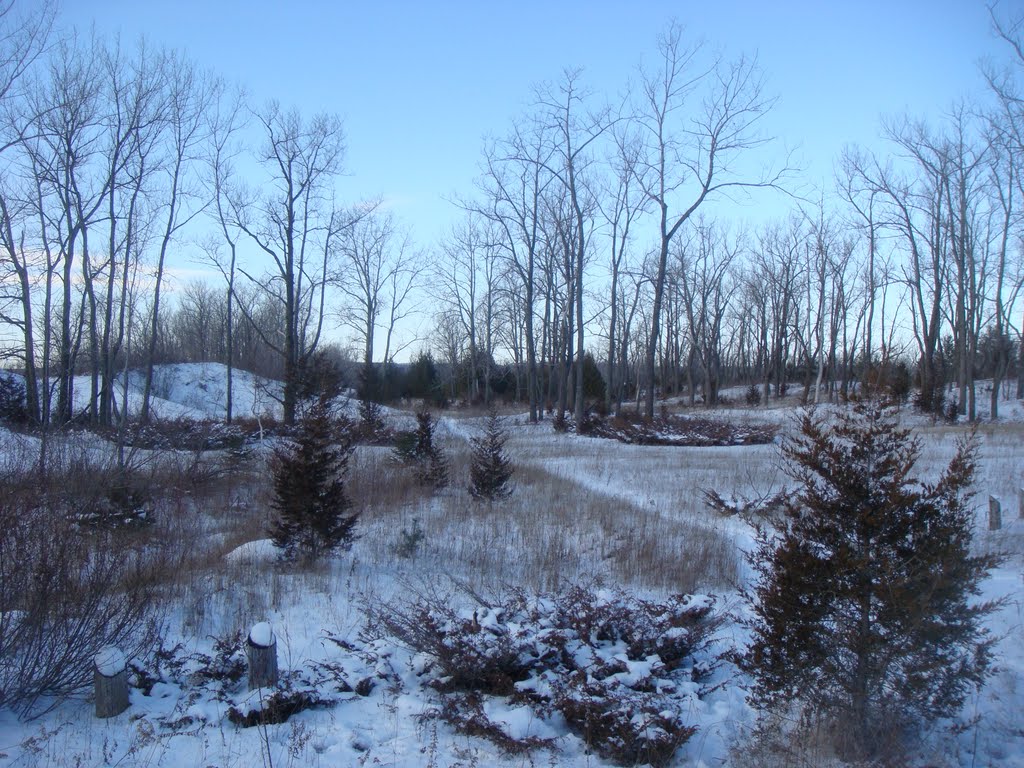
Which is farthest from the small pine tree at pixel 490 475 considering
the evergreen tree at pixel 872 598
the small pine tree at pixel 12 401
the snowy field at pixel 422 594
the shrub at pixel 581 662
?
the small pine tree at pixel 12 401

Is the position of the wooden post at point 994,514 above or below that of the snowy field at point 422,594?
above

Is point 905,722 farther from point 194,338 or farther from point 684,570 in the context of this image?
point 194,338

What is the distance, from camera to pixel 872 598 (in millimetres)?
4113

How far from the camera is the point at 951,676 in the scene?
12.6 feet

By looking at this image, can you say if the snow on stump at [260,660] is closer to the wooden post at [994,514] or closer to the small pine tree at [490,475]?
the small pine tree at [490,475]

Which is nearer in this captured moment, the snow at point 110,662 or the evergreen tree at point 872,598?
the evergreen tree at point 872,598

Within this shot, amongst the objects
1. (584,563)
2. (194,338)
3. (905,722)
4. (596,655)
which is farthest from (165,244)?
(194,338)

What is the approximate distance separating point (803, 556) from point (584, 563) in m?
4.72

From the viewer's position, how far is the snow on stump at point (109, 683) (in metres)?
4.69

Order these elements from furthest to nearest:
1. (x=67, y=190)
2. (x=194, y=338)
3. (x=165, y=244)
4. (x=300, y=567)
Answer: (x=194, y=338)
(x=165, y=244)
(x=67, y=190)
(x=300, y=567)

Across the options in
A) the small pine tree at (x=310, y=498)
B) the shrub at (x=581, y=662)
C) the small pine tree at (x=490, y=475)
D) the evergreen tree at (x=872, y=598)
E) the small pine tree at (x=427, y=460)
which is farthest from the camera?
the small pine tree at (x=427, y=460)

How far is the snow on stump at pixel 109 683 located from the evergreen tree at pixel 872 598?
412 cm

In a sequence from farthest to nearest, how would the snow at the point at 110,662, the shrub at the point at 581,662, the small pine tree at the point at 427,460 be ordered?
the small pine tree at the point at 427,460 < the snow at the point at 110,662 < the shrub at the point at 581,662

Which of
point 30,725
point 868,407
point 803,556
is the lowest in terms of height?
point 30,725
